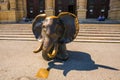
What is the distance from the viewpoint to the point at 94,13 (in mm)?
15828

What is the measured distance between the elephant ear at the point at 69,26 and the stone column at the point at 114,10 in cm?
961

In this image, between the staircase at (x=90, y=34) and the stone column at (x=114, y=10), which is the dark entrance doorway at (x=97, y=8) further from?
the staircase at (x=90, y=34)

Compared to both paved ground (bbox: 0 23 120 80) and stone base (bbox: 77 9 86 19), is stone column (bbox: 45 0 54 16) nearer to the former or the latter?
stone base (bbox: 77 9 86 19)

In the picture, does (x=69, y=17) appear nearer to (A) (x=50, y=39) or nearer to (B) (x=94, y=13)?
(A) (x=50, y=39)

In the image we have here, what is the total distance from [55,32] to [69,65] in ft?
3.59

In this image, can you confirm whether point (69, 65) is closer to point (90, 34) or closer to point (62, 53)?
point (62, 53)

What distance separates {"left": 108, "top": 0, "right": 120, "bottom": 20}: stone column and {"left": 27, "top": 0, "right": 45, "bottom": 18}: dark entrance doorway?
674 cm

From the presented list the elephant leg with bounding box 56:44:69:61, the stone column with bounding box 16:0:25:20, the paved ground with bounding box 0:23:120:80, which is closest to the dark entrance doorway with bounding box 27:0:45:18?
the stone column with bounding box 16:0:25:20

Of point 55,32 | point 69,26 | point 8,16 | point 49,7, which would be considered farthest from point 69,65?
point 8,16

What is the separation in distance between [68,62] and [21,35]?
5.31 metres

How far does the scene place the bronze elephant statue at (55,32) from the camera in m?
4.43

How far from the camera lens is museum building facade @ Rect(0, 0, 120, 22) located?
47.3 feet

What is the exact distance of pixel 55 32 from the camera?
453 centimetres

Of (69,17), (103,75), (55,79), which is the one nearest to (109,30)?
(69,17)
